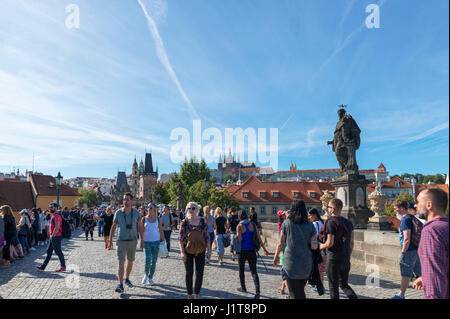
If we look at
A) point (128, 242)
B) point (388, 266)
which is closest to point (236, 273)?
point (128, 242)

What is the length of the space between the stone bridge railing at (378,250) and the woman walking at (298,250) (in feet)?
14.7

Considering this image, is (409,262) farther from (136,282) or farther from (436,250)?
(136,282)

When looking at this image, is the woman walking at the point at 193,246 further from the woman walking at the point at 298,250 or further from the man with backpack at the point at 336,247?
the man with backpack at the point at 336,247

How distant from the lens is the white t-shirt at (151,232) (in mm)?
6645

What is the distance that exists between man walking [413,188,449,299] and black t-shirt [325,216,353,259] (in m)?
1.85

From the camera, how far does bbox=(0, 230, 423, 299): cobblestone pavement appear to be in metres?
5.67

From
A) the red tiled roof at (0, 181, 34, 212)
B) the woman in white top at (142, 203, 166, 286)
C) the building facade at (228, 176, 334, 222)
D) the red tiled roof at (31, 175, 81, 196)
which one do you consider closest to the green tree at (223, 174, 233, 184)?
the building facade at (228, 176, 334, 222)

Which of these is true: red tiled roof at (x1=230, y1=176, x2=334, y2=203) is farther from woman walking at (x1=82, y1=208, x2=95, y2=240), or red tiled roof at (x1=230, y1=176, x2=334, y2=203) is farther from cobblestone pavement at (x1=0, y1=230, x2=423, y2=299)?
cobblestone pavement at (x1=0, y1=230, x2=423, y2=299)

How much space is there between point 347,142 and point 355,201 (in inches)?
81.3

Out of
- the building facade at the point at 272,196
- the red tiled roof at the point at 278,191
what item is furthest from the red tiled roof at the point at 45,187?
the red tiled roof at the point at 278,191

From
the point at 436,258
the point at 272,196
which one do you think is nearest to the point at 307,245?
the point at 436,258
